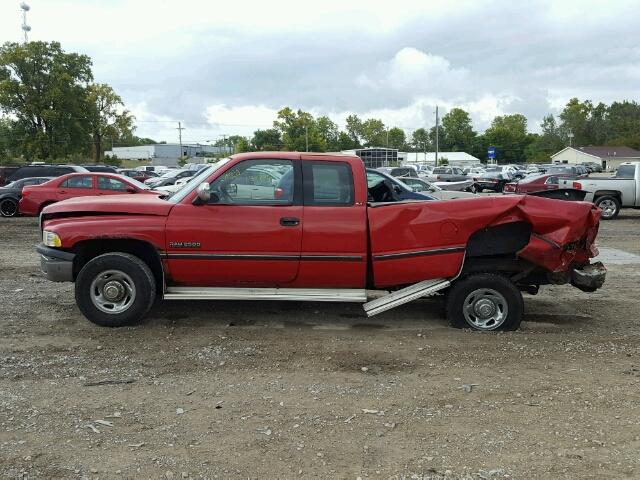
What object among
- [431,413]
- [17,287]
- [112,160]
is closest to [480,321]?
[431,413]

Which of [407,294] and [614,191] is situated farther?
[614,191]

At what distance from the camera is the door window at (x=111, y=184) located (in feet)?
53.5

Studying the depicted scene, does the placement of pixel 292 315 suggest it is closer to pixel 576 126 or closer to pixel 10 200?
pixel 10 200

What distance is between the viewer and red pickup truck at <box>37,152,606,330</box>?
19.3 ft

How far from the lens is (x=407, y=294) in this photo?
605cm

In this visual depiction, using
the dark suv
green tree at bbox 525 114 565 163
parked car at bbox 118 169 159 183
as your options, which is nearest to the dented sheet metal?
the dark suv

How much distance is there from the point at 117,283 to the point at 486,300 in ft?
12.4

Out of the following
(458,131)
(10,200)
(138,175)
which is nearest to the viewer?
(10,200)

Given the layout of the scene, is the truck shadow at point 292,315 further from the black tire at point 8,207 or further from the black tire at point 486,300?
the black tire at point 8,207

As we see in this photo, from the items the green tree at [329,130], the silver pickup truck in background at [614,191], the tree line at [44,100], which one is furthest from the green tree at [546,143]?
the silver pickup truck in background at [614,191]

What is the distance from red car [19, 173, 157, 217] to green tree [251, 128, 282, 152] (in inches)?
2674

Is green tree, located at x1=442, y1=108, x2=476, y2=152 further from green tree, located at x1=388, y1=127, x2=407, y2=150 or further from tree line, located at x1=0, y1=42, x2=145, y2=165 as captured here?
tree line, located at x1=0, y1=42, x2=145, y2=165

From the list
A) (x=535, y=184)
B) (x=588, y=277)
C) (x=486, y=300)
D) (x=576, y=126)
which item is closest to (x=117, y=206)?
(x=486, y=300)

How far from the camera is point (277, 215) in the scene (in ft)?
19.2
